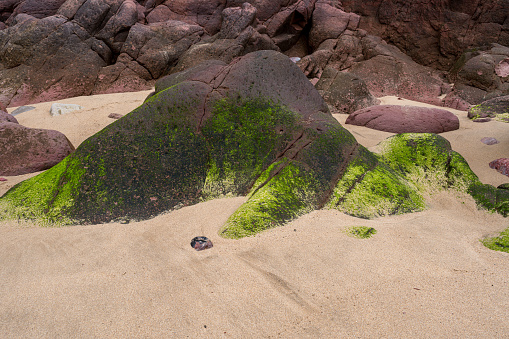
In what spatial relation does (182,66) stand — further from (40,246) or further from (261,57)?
(40,246)

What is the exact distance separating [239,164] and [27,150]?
12.3ft

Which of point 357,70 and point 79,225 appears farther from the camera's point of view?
point 357,70

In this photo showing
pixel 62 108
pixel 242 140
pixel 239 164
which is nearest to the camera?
pixel 239 164

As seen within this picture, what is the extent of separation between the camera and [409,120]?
23.8 feet

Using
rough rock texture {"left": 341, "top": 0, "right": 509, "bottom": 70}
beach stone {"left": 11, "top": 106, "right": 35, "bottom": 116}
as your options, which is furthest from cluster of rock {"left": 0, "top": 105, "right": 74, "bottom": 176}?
rough rock texture {"left": 341, "top": 0, "right": 509, "bottom": 70}

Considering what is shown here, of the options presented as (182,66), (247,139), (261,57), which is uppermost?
(261,57)

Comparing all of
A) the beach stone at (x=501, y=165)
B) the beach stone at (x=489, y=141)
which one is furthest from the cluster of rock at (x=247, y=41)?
the beach stone at (x=501, y=165)

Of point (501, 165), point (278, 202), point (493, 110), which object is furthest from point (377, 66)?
point (278, 202)

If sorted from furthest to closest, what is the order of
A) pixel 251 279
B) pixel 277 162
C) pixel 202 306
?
pixel 277 162
pixel 251 279
pixel 202 306

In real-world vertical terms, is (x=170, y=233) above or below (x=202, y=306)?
below

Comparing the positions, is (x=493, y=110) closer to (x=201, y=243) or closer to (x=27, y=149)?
(x=201, y=243)

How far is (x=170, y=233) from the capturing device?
3.03 m

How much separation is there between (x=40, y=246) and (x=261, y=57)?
11.4 feet

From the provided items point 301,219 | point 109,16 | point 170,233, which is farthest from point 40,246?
point 109,16
